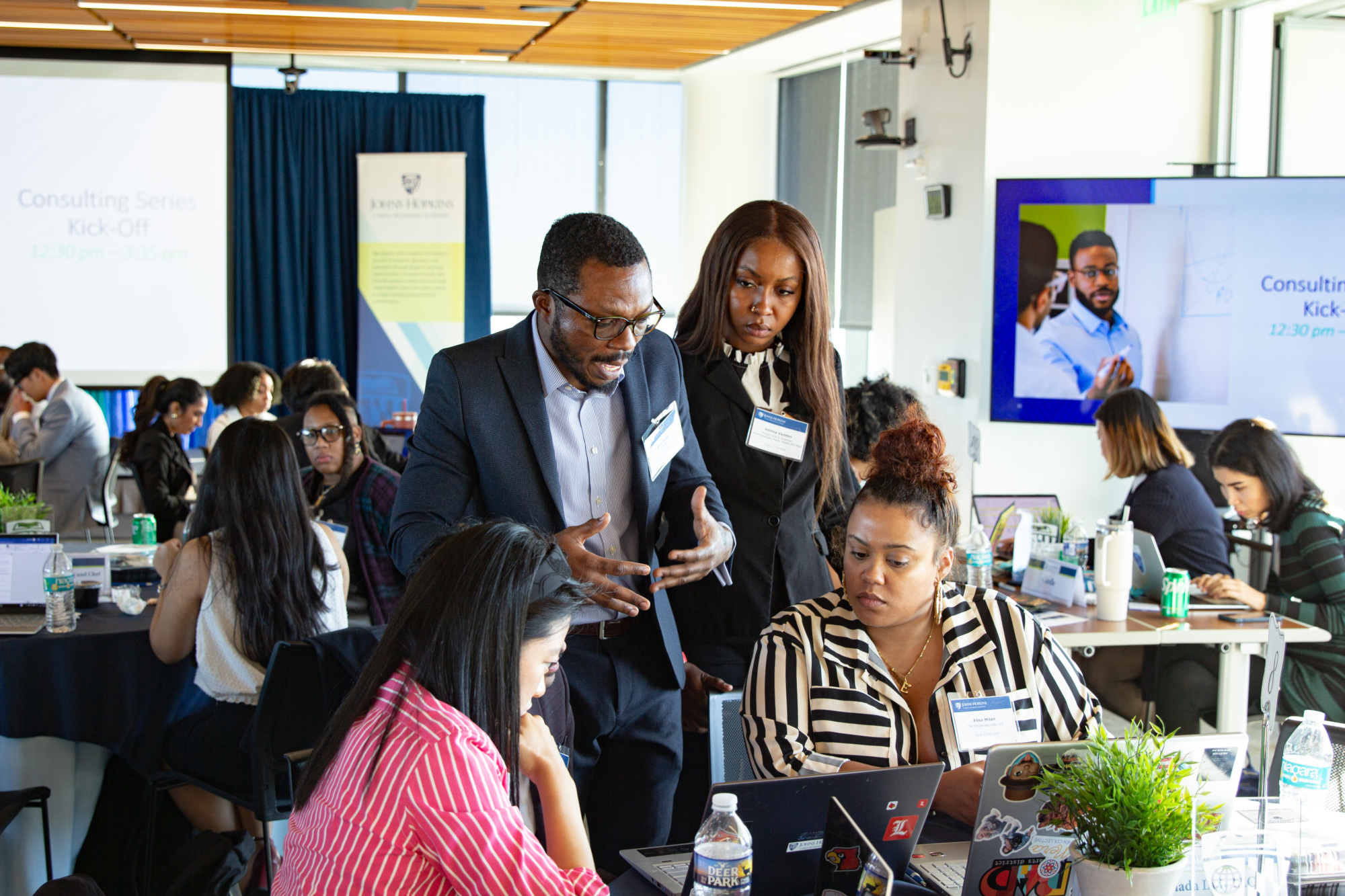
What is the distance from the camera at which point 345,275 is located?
9.21 meters

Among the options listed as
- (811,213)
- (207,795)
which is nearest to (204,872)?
(207,795)

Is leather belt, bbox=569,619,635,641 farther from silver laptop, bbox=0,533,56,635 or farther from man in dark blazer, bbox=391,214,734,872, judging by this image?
silver laptop, bbox=0,533,56,635

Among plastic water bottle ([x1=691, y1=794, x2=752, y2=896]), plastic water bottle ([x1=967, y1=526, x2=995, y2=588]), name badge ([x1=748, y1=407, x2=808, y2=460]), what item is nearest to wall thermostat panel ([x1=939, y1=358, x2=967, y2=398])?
plastic water bottle ([x1=967, y1=526, x2=995, y2=588])

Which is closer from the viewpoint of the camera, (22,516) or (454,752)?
(454,752)

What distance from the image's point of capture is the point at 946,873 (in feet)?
5.49

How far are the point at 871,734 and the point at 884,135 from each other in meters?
4.65

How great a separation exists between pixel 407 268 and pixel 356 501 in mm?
5482

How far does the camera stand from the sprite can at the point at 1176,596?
3.64 meters

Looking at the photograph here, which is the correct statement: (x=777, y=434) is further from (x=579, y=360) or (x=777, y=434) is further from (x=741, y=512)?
(x=579, y=360)

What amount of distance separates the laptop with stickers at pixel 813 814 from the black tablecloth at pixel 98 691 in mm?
2181

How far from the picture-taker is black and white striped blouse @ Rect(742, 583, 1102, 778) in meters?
2.01

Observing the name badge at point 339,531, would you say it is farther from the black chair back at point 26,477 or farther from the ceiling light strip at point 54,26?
the ceiling light strip at point 54,26

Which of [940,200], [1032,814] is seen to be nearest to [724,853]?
[1032,814]

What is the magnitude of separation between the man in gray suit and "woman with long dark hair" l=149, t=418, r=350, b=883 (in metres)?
2.89
